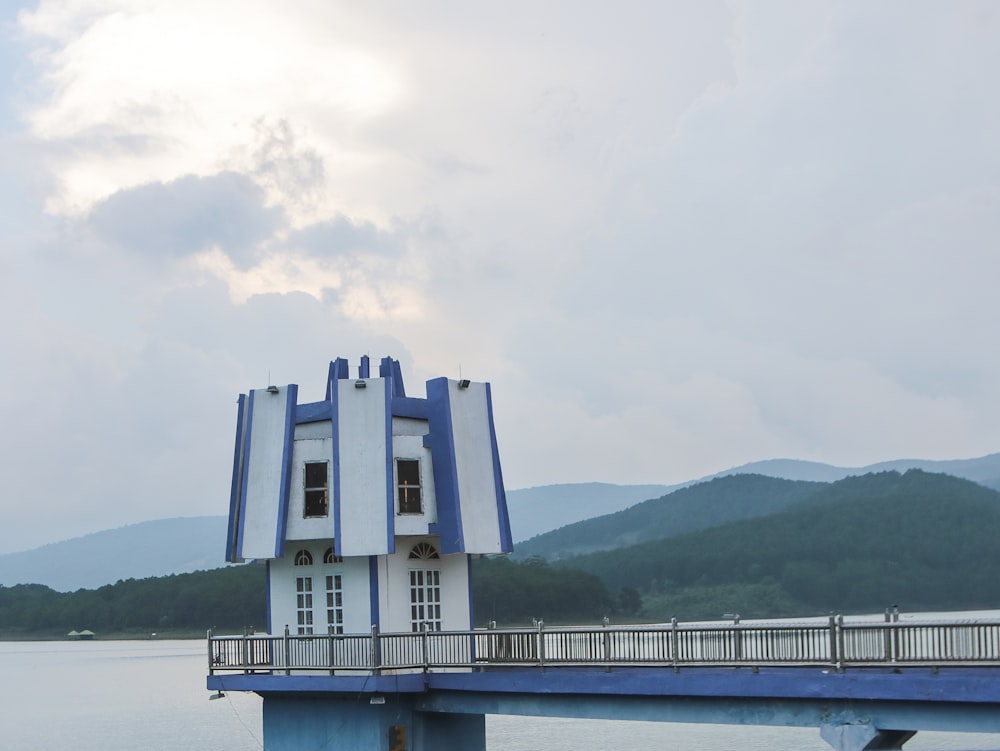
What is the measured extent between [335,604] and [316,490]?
2.48 meters

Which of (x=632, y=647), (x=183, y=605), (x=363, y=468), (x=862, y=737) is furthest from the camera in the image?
(x=183, y=605)

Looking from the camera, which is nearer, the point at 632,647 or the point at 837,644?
the point at 837,644

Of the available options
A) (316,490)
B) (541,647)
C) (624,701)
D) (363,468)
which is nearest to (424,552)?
(363,468)

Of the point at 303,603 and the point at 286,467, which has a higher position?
the point at 286,467

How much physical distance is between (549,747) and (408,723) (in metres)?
37.2

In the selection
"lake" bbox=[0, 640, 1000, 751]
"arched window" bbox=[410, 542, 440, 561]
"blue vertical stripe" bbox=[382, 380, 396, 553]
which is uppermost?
"blue vertical stripe" bbox=[382, 380, 396, 553]

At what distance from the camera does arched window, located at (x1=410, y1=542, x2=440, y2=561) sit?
3053 centimetres

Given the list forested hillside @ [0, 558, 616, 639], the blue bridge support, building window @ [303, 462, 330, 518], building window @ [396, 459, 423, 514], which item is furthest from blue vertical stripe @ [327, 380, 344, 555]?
forested hillside @ [0, 558, 616, 639]

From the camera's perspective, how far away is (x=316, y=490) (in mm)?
30578

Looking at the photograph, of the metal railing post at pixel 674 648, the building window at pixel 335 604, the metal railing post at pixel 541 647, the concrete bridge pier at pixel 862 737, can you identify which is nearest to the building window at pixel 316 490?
the building window at pixel 335 604

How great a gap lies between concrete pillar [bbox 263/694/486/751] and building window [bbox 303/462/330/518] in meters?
3.94

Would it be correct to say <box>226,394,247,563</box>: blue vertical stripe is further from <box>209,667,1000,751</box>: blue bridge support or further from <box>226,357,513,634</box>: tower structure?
<box>209,667,1000,751</box>: blue bridge support

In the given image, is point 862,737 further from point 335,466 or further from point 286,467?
point 286,467

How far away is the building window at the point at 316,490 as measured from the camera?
30.5m
